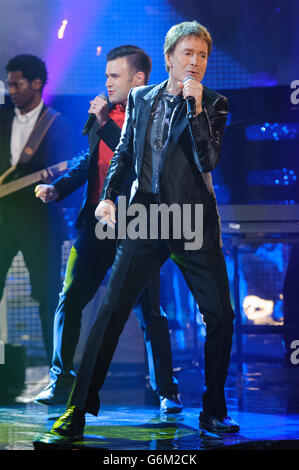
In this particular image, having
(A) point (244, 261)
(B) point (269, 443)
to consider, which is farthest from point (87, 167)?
(A) point (244, 261)

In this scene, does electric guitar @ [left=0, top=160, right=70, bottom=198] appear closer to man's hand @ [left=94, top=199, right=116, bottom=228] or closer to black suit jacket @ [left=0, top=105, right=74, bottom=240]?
black suit jacket @ [left=0, top=105, right=74, bottom=240]

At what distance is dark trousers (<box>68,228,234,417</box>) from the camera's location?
2.26m

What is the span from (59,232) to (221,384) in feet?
6.10

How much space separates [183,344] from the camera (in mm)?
5961

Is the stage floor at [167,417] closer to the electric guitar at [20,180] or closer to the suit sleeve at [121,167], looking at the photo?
the suit sleeve at [121,167]

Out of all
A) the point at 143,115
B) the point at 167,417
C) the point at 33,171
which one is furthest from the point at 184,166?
the point at 33,171

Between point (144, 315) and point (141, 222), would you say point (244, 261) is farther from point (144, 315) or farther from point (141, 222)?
point (141, 222)


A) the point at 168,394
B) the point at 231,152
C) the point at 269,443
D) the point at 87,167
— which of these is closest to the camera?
the point at 269,443

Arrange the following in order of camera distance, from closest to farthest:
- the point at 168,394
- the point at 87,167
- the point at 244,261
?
1. the point at 168,394
2. the point at 87,167
3. the point at 244,261

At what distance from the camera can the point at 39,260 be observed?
3.92 metres

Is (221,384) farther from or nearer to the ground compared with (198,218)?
nearer to the ground

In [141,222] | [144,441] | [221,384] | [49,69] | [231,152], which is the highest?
[49,69]

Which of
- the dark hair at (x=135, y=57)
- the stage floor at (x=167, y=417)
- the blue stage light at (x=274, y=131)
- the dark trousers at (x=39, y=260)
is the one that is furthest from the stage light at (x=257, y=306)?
the dark hair at (x=135, y=57)

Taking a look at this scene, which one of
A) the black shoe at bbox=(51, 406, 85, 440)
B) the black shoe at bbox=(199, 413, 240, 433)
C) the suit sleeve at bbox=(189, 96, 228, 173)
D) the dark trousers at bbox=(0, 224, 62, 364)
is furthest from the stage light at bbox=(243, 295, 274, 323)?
the black shoe at bbox=(51, 406, 85, 440)
